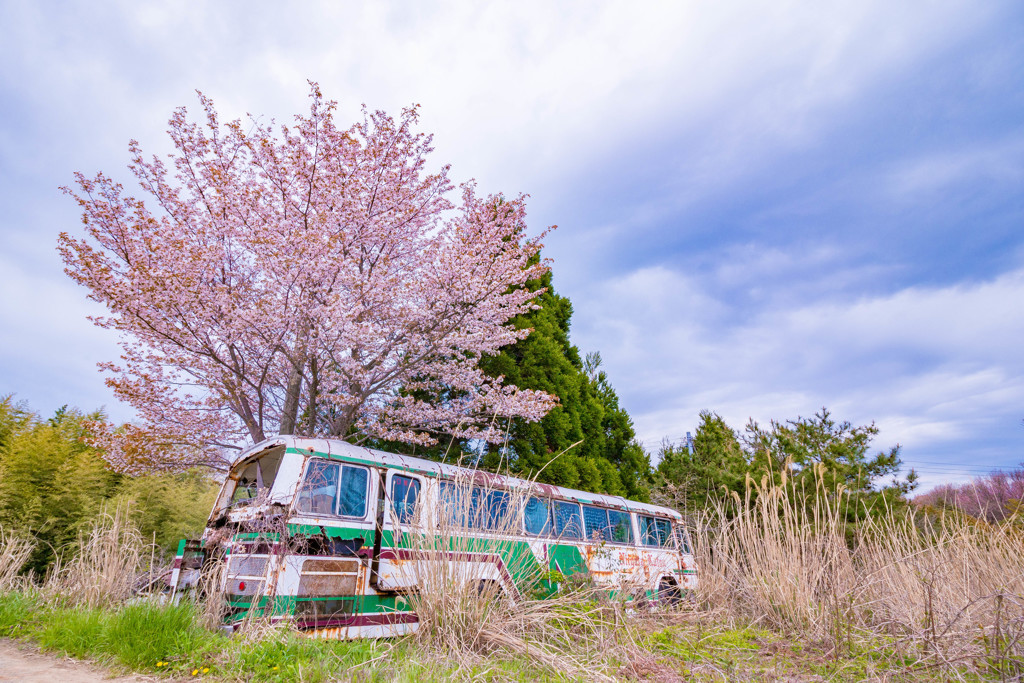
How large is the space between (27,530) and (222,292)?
14.5 ft

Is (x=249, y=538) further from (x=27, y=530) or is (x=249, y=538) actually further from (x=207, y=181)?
(x=207, y=181)

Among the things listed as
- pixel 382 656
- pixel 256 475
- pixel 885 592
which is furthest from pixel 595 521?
pixel 382 656

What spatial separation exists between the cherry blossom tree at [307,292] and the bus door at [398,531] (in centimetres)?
218

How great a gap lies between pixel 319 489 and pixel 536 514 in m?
2.65

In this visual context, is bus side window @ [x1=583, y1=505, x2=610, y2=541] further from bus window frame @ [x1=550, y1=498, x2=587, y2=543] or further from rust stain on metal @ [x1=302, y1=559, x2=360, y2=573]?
rust stain on metal @ [x1=302, y1=559, x2=360, y2=573]

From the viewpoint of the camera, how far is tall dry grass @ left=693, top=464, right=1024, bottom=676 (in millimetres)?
3389

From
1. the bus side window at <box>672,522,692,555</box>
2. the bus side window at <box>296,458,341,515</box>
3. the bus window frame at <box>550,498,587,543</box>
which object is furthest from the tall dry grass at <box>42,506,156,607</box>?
the bus side window at <box>672,522,692,555</box>

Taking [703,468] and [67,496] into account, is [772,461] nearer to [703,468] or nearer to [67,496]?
[703,468]

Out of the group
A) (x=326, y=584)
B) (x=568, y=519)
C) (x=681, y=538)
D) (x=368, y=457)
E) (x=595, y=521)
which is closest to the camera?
(x=326, y=584)

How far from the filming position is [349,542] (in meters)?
4.59

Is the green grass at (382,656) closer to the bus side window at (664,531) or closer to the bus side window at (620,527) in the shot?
the bus side window at (620,527)

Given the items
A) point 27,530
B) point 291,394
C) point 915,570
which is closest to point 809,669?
point 915,570

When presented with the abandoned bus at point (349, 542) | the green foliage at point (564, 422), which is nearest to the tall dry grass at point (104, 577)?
the abandoned bus at point (349, 542)

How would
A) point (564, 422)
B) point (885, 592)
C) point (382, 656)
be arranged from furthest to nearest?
point (564, 422) → point (885, 592) → point (382, 656)
